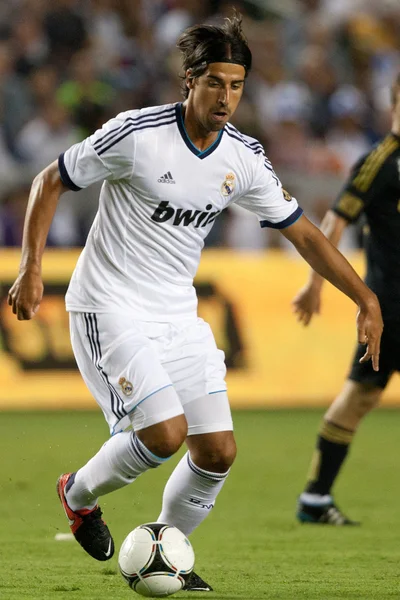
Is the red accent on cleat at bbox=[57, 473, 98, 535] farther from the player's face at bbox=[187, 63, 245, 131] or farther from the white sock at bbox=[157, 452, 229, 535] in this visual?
the player's face at bbox=[187, 63, 245, 131]

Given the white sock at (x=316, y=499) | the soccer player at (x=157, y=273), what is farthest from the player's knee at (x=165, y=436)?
the white sock at (x=316, y=499)

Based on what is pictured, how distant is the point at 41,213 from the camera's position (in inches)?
175

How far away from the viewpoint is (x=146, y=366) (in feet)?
14.6

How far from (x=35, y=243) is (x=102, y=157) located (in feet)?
1.45

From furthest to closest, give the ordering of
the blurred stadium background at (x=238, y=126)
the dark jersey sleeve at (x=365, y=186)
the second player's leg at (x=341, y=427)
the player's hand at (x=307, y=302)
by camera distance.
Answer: the blurred stadium background at (x=238, y=126)
the second player's leg at (x=341, y=427)
the dark jersey sleeve at (x=365, y=186)
the player's hand at (x=307, y=302)

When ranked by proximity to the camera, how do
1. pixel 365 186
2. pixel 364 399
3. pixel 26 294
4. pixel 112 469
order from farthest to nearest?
pixel 364 399, pixel 365 186, pixel 112 469, pixel 26 294

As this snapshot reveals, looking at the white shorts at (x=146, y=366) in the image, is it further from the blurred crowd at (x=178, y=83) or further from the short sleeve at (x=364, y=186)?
the blurred crowd at (x=178, y=83)

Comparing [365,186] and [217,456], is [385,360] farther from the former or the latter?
[217,456]

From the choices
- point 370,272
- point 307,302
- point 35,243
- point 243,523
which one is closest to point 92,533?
point 35,243

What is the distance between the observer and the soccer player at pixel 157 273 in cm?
446

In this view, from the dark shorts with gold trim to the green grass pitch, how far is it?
0.82 metres

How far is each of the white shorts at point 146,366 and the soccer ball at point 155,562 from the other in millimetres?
458

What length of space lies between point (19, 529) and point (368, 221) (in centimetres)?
264

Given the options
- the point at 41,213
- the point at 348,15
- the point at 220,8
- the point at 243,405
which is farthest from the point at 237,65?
the point at 348,15
